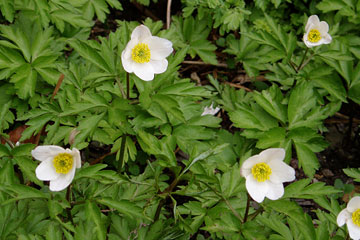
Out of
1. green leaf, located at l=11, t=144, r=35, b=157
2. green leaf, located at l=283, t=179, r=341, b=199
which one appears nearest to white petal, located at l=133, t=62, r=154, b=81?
green leaf, located at l=11, t=144, r=35, b=157

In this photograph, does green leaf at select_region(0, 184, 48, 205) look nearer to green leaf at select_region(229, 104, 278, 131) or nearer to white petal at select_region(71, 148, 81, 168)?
white petal at select_region(71, 148, 81, 168)

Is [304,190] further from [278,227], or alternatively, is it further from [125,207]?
[125,207]

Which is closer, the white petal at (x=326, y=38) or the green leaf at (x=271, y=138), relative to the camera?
the green leaf at (x=271, y=138)

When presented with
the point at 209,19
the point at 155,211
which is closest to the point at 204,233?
the point at 155,211

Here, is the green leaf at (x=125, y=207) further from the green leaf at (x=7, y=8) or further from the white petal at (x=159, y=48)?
the green leaf at (x=7, y=8)

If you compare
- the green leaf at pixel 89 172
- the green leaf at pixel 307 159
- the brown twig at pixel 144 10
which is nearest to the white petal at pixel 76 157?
the green leaf at pixel 89 172

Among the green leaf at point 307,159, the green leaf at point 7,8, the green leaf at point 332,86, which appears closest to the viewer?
the green leaf at point 307,159

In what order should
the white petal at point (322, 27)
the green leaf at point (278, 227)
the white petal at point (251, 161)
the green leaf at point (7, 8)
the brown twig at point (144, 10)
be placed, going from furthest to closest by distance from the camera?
the brown twig at point (144, 10) < the white petal at point (322, 27) < the green leaf at point (7, 8) < the green leaf at point (278, 227) < the white petal at point (251, 161)
